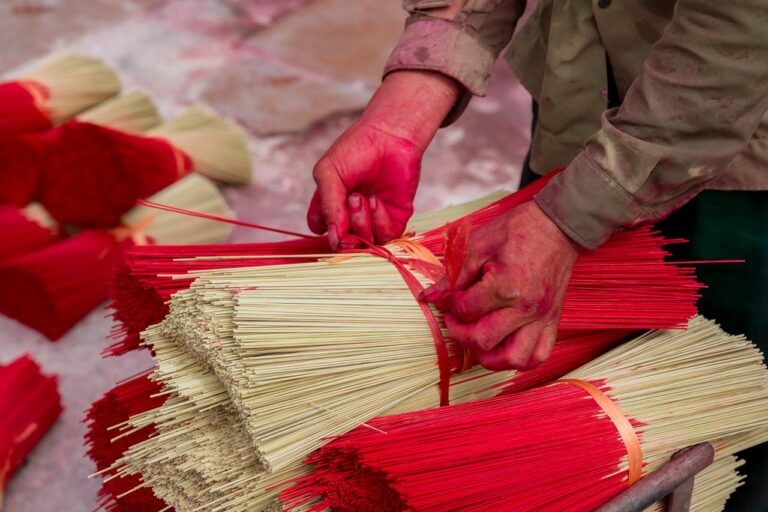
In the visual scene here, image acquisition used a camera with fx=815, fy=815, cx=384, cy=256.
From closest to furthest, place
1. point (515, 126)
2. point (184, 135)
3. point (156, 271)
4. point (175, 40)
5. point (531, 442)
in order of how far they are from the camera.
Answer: point (531, 442) → point (156, 271) → point (184, 135) → point (515, 126) → point (175, 40)

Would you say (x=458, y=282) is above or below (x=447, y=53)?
below

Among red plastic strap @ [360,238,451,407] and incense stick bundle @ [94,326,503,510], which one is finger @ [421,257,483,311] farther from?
incense stick bundle @ [94,326,503,510]

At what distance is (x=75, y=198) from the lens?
7.89 feet

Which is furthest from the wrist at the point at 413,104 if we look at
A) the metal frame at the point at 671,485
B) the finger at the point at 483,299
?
the metal frame at the point at 671,485

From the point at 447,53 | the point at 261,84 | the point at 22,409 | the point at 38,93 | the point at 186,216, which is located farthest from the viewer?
the point at 261,84

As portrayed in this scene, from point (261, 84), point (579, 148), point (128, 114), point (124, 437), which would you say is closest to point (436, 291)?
point (579, 148)

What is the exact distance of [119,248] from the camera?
8.00 ft

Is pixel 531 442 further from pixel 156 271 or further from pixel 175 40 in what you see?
pixel 175 40

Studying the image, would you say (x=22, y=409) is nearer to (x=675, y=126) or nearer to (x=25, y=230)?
(x=25, y=230)

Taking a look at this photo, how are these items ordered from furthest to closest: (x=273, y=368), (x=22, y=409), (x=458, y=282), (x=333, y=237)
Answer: (x=22, y=409), (x=333, y=237), (x=458, y=282), (x=273, y=368)

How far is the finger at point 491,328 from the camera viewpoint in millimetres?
1095

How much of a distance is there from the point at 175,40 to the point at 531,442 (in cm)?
306

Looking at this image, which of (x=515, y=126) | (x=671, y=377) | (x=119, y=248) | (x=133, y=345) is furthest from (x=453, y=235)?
(x=515, y=126)

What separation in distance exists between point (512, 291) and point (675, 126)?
31 cm
